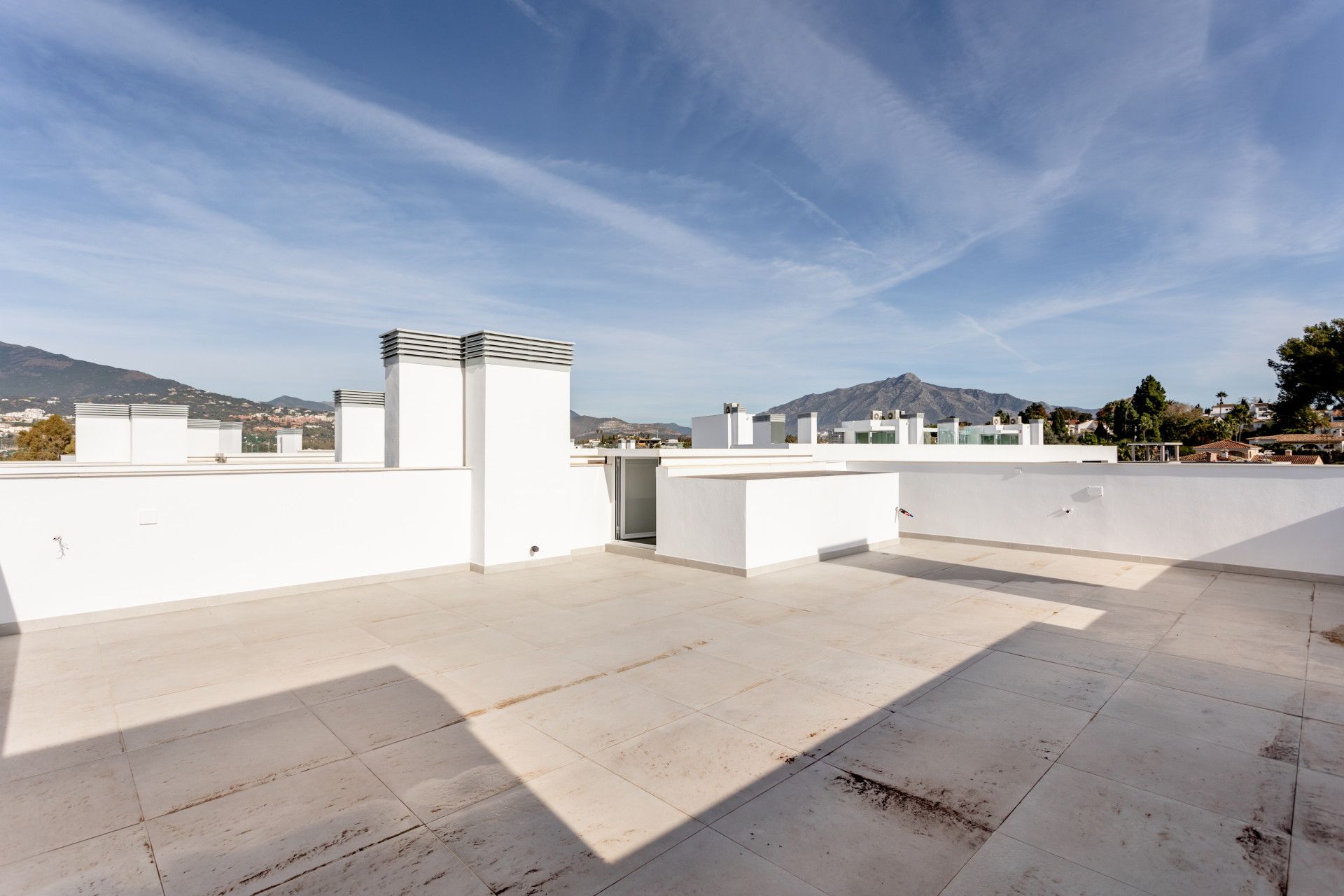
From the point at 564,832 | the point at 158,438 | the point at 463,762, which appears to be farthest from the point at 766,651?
the point at 158,438

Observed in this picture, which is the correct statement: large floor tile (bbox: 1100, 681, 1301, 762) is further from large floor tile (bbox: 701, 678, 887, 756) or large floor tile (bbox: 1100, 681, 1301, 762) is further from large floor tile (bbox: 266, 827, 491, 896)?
large floor tile (bbox: 266, 827, 491, 896)

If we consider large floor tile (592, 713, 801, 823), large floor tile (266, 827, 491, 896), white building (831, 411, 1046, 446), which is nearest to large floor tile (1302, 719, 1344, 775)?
large floor tile (592, 713, 801, 823)

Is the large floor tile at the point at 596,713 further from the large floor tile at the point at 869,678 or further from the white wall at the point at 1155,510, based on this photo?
the white wall at the point at 1155,510

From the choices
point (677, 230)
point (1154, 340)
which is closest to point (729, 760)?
point (677, 230)

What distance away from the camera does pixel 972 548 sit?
12.6m

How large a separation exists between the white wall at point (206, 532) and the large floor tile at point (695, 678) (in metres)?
5.53

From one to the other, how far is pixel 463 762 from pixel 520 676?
158 cm

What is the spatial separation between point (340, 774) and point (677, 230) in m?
23.5

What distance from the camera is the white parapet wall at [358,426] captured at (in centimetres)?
1627

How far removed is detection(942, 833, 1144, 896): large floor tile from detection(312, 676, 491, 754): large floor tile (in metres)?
3.45

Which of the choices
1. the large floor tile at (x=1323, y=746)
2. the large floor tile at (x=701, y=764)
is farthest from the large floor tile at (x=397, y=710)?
the large floor tile at (x=1323, y=746)

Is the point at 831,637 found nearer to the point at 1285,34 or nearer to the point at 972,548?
the point at 972,548

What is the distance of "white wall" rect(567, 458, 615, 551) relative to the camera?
37.7ft

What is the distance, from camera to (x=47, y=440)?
94.1ft
